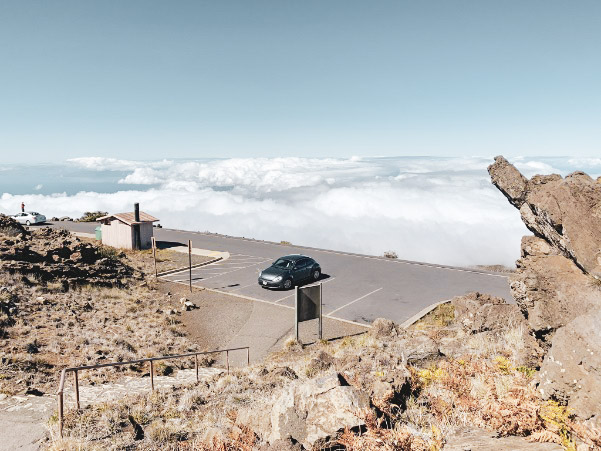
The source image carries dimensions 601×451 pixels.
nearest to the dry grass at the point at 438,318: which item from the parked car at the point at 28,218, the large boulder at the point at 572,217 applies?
the large boulder at the point at 572,217

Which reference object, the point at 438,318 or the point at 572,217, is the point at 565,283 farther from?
the point at 438,318

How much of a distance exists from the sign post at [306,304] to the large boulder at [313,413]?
9.12m

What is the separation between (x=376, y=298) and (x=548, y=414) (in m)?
16.1

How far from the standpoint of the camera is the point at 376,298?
2019 centimetres

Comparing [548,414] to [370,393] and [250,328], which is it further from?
[250,328]

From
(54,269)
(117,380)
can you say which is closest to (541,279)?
(117,380)

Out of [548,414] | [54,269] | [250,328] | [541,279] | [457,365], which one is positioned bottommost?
[250,328]

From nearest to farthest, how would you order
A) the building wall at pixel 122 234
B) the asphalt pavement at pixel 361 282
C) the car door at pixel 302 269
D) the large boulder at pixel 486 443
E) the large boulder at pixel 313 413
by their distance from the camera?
the large boulder at pixel 486 443
the large boulder at pixel 313 413
the asphalt pavement at pixel 361 282
the car door at pixel 302 269
the building wall at pixel 122 234

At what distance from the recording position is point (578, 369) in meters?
4.29

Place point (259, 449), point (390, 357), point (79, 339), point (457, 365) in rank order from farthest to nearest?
1. point (79, 339)
2. point (390, 357)
3. point (457, 365)
4. point (259, 449)

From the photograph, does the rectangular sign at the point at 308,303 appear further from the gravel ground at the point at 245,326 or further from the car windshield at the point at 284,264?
the car windshield at the point at 284,264

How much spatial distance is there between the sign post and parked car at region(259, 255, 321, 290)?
6125 millimetres

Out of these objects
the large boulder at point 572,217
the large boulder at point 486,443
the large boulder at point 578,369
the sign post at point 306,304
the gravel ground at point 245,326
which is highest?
the large boulder at point 572,217

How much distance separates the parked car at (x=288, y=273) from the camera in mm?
21156
